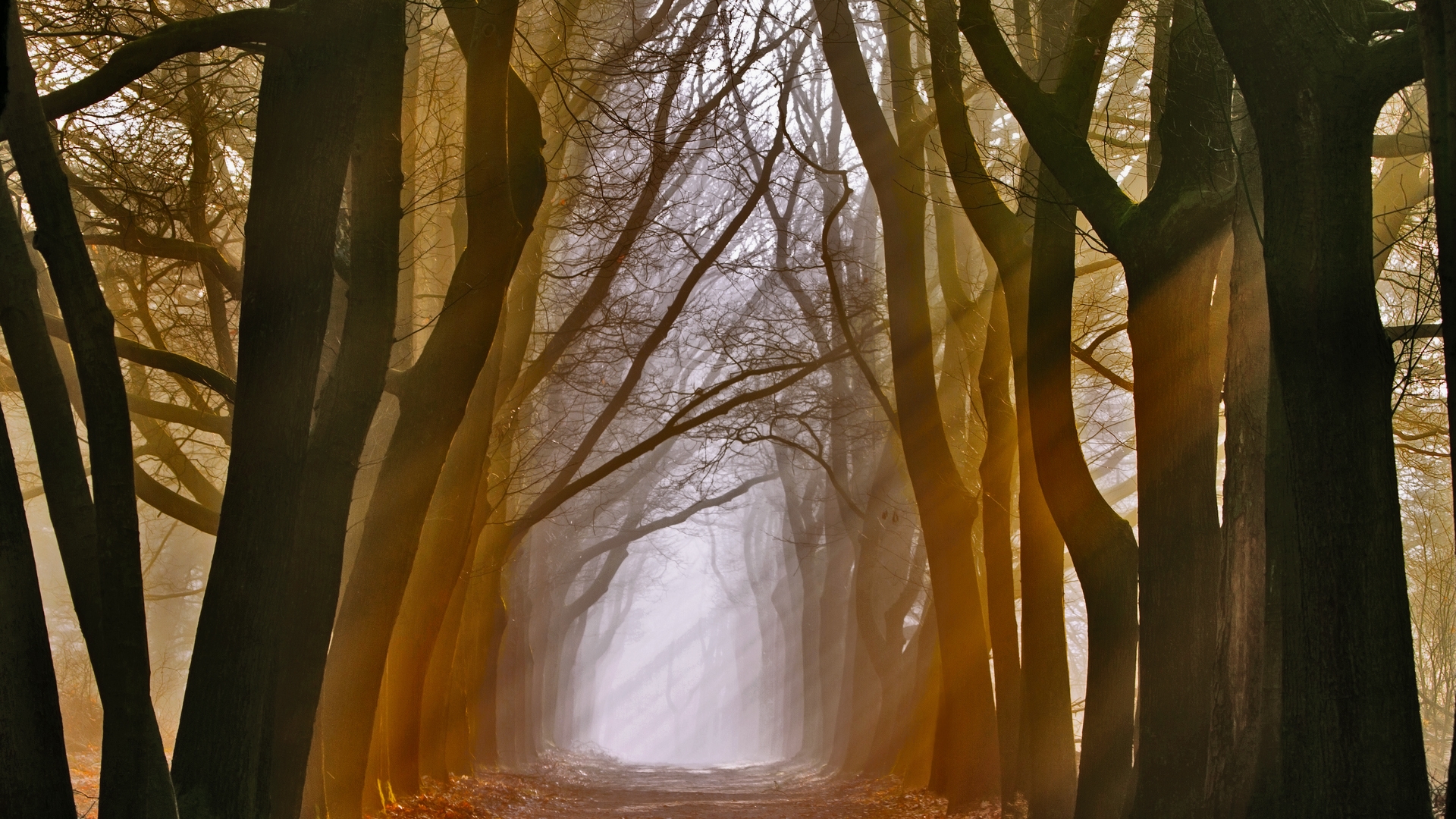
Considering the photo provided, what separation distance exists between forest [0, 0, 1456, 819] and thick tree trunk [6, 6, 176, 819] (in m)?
0.02

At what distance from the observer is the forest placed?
402 centimetres

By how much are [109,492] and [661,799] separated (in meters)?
12.9

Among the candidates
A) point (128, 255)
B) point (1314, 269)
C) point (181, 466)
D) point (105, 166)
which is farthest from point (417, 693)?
point (1314, 269)

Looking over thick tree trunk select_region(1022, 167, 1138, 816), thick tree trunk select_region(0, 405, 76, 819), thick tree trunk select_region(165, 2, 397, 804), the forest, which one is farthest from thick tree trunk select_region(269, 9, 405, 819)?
thick tree trunk select_region(1022, 167, 1138, 816)

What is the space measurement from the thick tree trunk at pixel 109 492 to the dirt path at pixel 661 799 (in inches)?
237

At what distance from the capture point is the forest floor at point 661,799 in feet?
38.9

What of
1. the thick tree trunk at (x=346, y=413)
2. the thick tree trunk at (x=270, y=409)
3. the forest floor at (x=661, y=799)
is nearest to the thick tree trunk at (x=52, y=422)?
the thick tree trunk at (x=270, y=409)

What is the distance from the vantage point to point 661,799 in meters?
15.8

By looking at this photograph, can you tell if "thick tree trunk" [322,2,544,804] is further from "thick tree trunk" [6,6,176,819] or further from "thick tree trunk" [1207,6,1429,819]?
"thick tree trunk" [1207,6,1429,819]

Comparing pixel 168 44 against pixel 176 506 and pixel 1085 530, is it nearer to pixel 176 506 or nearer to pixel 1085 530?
pixel 176 506

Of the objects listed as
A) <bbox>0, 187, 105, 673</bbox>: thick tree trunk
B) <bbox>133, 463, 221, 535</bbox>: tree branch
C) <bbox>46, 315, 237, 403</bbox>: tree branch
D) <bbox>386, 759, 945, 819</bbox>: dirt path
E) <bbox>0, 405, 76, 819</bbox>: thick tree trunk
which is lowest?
<bbox>386, 759, 945, 819</bbox>: dirt path

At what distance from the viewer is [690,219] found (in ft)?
46.6

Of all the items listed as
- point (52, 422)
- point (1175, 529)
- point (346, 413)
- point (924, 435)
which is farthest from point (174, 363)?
point (924, 435)

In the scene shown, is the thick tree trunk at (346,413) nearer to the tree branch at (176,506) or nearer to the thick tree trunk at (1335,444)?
the tree branch at (176,506)
